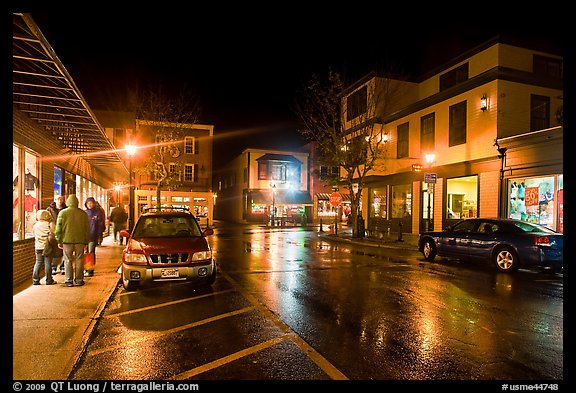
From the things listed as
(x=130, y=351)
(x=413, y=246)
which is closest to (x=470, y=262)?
(x=413, y=246)

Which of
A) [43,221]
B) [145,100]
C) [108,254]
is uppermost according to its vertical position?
[145,100]

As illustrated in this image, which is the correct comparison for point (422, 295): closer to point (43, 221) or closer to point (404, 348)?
point (404, 348)

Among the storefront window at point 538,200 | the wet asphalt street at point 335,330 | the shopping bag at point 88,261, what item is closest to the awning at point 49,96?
the shopping bag at point 88,261

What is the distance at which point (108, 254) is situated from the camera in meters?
13.4

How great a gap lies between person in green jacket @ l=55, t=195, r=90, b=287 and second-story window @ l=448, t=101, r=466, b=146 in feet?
57.9

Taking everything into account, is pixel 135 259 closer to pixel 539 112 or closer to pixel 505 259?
pixel 505 259

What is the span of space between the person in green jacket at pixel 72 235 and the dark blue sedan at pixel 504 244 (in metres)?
10.4

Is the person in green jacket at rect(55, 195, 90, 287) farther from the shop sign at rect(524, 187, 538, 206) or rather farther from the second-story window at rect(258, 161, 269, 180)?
the second-story window at rect(258, 161, 269, 180)

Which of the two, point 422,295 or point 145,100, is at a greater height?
point 145,100

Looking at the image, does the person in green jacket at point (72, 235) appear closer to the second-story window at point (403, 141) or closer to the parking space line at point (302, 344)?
the parking space line at point (302, 344)

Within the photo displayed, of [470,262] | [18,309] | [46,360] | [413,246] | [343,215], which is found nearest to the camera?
[46,360]

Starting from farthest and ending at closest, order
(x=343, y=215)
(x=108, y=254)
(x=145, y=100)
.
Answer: (x=343, y=215) → (x=145, y=100) → (x=108, y=254)

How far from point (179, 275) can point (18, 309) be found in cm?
266

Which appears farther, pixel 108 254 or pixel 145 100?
pixel 145 100
